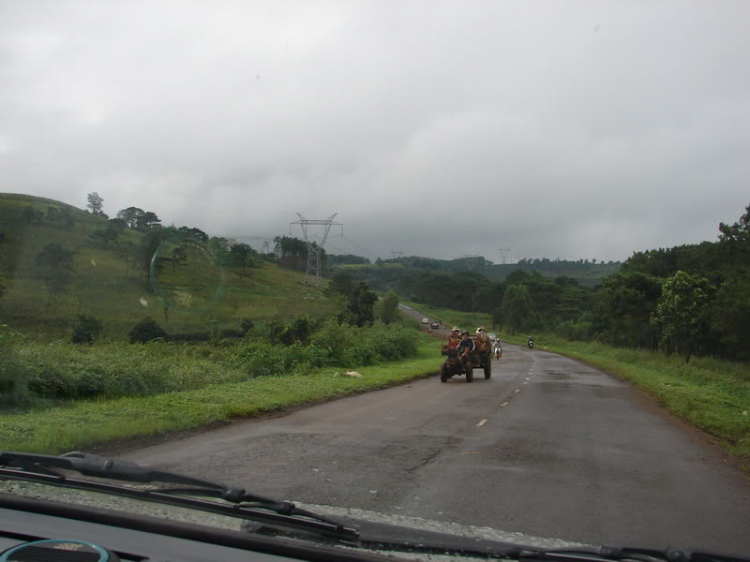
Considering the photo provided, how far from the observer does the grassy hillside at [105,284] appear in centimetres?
2541

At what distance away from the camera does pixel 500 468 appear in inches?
302

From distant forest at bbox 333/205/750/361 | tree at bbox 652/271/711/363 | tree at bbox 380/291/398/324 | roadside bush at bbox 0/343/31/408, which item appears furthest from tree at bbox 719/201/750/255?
roadside bush at bbox 0/343/31/408

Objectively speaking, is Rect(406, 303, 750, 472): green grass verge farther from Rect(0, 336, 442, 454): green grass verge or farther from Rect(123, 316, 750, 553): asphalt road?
Rect(0, 336, 442, 454): green grass verge

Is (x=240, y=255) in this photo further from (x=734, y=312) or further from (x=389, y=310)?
(x=734, y=312)

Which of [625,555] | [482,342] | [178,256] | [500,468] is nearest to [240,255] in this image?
[178,256]

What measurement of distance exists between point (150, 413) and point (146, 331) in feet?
61.8

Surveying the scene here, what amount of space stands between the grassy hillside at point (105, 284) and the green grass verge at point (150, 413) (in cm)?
1178

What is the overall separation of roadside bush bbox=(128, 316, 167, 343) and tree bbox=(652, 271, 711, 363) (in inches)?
1124

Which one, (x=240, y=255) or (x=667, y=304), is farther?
(x=240, y=255)

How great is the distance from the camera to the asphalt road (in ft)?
18.6

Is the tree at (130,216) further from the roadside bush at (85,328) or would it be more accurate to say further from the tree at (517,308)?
the tree at (517,308)

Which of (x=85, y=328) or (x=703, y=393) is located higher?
(x=703, y=393)

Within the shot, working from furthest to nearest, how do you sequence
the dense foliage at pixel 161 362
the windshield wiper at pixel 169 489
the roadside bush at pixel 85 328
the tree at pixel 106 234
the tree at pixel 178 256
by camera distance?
1. the tree at pixel 178 256
2. the tree at pixel 106 234
3. the roadside bush at pixel 85 328
4. the dense foliage at pixel 161 362
5. the windshield wiper at pixel 169 489

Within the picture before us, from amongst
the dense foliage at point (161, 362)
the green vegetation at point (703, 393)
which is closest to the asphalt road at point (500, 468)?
the green vegetation at point (703, 393)
